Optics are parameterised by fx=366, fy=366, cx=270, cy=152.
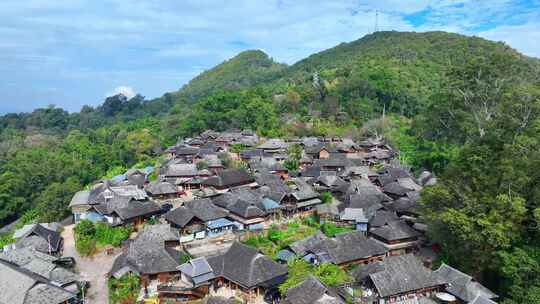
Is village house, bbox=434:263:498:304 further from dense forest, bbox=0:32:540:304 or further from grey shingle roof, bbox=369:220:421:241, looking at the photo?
grey shingle roof, bbox=369:220:421:241

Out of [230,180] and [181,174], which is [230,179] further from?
[181,174]

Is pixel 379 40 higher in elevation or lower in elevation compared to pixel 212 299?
higher

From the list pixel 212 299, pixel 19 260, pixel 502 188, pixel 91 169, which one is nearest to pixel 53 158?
pixel 91 169

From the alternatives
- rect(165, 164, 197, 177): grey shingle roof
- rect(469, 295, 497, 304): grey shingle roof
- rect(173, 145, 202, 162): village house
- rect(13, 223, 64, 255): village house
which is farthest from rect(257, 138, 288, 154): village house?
rect(469, 295, 497, 304): grey shingle roof

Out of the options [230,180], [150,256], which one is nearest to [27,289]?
[150,256]

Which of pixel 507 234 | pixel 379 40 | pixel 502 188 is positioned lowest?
pixel 507 234

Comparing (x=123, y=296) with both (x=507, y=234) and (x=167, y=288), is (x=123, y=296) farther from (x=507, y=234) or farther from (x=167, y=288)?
(x=507, y=234)

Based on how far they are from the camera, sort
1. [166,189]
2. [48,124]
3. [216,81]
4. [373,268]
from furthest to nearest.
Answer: [216,81], [48,124], [166,189], [373,268]

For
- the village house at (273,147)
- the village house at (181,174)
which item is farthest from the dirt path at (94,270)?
the village house at (273,147)
